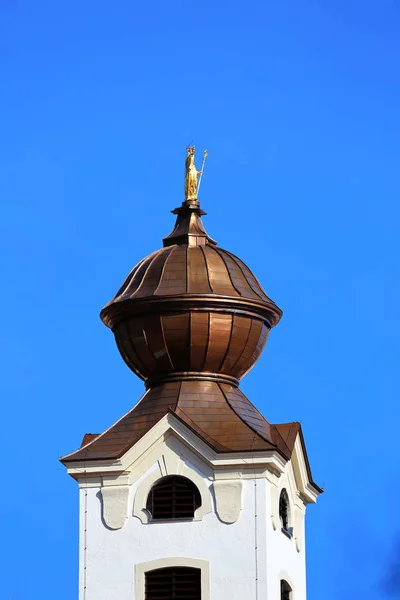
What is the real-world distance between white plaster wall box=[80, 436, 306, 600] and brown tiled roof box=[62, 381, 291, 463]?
65cm

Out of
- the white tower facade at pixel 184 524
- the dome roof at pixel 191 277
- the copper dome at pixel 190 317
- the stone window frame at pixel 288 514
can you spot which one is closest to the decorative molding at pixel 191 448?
the white tower facade at pixel 184 524

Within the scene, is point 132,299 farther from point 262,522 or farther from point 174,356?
point 262,522

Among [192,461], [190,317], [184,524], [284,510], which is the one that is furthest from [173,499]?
[190,317]

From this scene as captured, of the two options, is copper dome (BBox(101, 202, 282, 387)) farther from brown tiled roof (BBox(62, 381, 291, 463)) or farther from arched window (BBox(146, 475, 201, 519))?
arched window (BBox(146, 475, 201, 519))

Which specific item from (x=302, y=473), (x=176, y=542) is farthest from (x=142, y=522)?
(x=302, y=473)

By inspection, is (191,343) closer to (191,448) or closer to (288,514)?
(191,448)

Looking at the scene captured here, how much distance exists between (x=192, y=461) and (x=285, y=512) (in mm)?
2736

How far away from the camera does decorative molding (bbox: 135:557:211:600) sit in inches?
2034

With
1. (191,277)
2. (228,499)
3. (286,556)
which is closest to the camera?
(228,499)

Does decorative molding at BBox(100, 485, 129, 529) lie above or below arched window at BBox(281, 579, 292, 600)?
above

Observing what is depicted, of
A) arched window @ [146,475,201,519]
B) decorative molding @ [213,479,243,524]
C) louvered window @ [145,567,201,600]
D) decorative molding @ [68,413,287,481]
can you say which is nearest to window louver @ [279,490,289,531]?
decorative molding @ [68,413,287,481]

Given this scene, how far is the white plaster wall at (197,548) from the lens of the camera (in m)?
51.7

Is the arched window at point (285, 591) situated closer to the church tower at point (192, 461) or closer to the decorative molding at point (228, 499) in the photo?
the church tower at point (192, 461)

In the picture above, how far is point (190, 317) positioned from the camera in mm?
53625
